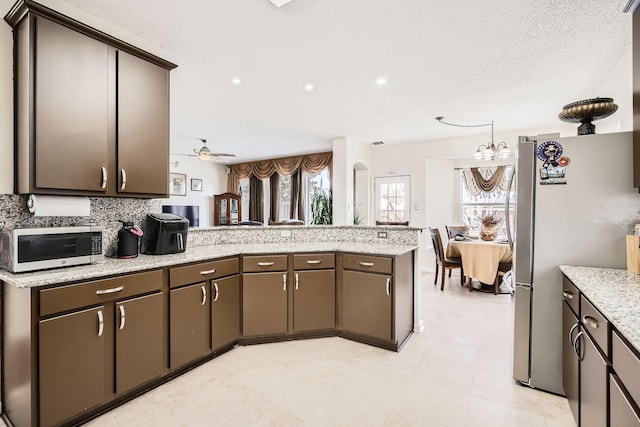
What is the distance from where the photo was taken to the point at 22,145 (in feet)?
5.91

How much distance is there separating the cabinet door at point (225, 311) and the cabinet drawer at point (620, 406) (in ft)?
7.76

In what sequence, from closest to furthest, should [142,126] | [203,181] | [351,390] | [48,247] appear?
[48,247] → [351,390] → [142,126] → [203,181]

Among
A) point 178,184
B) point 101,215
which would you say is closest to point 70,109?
point 101,215

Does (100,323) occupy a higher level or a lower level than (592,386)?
higher

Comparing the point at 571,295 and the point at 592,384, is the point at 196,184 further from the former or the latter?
the point at 592,384

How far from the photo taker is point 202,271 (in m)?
2.38

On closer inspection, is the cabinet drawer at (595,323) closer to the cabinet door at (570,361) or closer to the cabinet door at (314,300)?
the cabinet door at (570,361)

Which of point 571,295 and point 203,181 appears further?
point 203,181

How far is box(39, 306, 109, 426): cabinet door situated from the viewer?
1.58 m

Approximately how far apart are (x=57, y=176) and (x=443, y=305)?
415 centimetres

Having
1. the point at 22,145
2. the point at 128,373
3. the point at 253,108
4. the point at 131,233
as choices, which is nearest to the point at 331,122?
the point at 253,108

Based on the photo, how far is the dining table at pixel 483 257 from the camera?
4410mm

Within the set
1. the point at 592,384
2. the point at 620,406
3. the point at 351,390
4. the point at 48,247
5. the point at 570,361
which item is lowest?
the point at 351,390

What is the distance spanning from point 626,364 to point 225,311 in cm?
243
